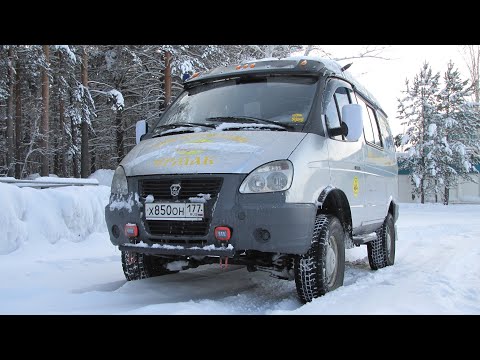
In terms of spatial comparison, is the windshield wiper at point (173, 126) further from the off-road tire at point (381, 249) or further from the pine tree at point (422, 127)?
the pine tree at point (422, 127)

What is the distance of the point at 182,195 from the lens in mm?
3939

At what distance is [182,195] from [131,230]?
0.62 metres

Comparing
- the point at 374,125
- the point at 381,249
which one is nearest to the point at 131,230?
the point at 381,249

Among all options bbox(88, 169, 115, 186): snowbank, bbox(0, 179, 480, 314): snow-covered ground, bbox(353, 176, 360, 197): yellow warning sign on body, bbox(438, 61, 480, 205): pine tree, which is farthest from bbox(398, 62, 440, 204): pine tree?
bbox(353, 176, 360, 197): yellow warning sign on body

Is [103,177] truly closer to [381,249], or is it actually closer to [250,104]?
[381,249]

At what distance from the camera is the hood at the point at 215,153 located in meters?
3.82

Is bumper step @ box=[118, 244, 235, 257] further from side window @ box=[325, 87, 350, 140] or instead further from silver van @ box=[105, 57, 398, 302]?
side window @ box=[325, 87, 350, 140]

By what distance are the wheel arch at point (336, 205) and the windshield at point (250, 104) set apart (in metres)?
0.68

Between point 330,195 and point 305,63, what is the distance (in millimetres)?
1405

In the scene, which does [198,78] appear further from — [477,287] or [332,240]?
[477,287]

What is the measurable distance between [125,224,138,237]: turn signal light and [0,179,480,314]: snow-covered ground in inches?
22.8

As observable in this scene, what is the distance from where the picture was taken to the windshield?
14.5 feet

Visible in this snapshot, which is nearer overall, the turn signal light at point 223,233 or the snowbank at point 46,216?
→ the turn signal light at point 223,233

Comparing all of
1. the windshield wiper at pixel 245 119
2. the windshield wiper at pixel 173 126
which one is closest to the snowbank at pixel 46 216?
the windshield wiper at pixel 173 126
